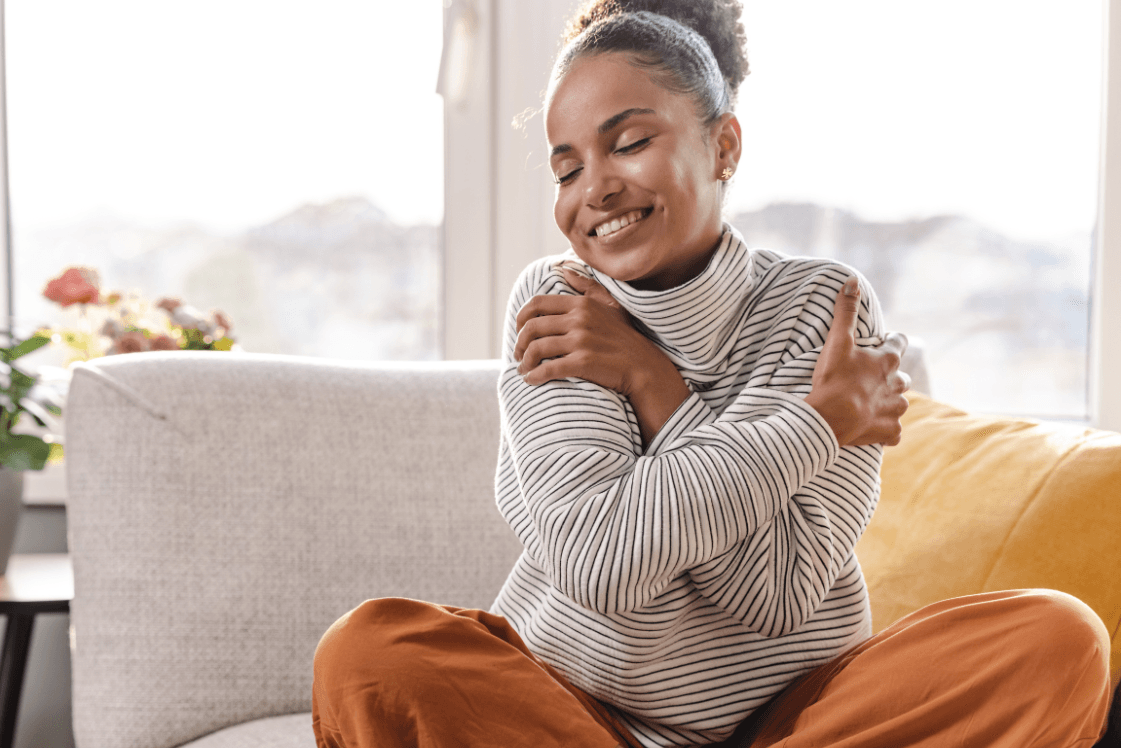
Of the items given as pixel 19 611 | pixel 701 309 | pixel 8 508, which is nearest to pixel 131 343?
pixel 8 508

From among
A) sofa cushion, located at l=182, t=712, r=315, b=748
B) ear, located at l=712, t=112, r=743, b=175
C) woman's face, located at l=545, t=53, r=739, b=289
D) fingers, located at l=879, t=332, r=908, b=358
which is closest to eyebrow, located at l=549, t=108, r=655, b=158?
woman's face, located at l=545, t=53, r=739, b=289

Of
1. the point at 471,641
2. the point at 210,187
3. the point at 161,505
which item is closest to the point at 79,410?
the point at 161,505

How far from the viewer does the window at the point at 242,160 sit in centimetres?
200

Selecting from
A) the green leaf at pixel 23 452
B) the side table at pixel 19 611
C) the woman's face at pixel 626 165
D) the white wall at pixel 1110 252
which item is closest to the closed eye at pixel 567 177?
the woman's face at pixel 626 165

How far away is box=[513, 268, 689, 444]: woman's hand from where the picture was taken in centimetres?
94

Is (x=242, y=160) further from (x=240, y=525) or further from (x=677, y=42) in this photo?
(x=677, y=42)

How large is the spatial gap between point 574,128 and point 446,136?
44.7 inches

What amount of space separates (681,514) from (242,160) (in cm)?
155

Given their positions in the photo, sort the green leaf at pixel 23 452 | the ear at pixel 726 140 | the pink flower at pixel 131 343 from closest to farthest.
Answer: the ear at pixel 726 140 < the green leaf at pixel 23 452 < the pink flower at pixel 131 343

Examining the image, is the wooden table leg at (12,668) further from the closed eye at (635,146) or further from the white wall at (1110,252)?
the white wall at (1110,252)

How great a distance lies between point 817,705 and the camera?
0.86 meters

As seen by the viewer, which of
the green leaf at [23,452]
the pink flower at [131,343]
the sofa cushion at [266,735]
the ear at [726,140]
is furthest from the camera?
the pink flower at [131,343]

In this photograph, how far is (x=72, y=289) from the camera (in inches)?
67.4

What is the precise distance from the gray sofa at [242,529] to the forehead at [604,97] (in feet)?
1.96
